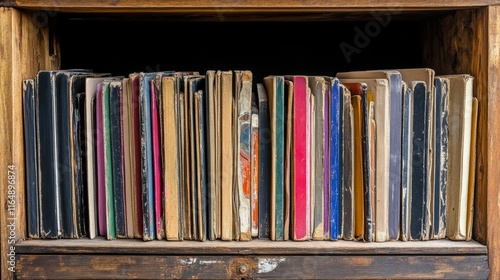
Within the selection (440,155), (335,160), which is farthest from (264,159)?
(440,155)

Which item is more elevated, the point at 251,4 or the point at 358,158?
the point at 251,4

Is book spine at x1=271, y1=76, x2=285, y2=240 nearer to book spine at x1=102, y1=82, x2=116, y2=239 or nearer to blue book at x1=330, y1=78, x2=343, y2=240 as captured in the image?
blue book at x1=330, y1=78, x2=343, y2=240

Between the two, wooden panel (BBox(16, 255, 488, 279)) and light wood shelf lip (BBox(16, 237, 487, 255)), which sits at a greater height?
light wood shelf lip (BBox(16, 237, 487, 255))

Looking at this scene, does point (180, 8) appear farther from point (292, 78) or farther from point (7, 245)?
point (7, 245)

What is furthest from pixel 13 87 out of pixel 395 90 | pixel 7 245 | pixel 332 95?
pixel 395 90

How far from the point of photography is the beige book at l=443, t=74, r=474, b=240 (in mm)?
1202

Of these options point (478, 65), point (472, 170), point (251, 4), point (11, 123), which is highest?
point (251, 4)

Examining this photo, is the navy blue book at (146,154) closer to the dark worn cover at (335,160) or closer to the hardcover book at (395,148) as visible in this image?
the dark worn cover at (335,160)

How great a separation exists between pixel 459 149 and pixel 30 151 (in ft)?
2.89

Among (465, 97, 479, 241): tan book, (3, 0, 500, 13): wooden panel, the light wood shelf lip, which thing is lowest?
the light wood shelf lip

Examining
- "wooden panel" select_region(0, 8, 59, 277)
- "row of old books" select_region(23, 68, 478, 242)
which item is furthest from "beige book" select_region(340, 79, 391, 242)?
"wooden panel" select_region(0, 8, 59, 277)

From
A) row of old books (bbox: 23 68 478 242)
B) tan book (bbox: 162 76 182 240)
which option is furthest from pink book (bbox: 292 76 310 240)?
tan book (bbox: 162 76 182 240)

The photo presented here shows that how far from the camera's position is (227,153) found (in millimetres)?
1196

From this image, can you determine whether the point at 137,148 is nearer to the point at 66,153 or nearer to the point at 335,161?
the point at 66,153
